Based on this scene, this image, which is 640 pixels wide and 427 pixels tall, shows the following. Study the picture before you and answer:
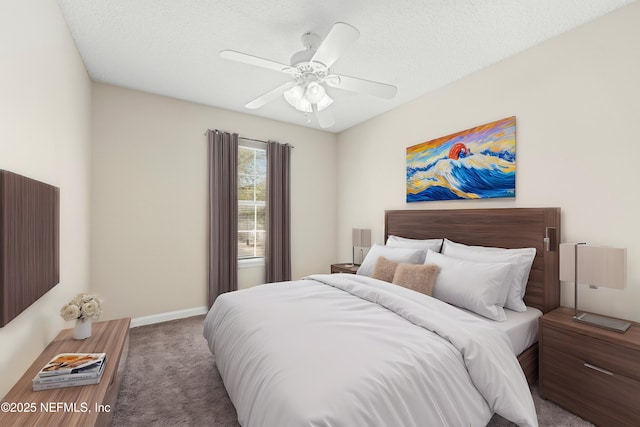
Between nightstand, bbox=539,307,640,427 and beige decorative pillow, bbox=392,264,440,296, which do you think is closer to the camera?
nightstand, bbox=539,307,640,427

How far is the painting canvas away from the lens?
2.64 m

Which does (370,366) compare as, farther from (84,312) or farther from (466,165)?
(466,165)

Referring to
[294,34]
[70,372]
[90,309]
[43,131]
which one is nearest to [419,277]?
[294,34]

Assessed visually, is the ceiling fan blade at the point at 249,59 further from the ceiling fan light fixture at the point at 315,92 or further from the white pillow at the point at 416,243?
the white pillow at the point at 416,243

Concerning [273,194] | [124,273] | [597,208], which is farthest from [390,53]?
[124,273]

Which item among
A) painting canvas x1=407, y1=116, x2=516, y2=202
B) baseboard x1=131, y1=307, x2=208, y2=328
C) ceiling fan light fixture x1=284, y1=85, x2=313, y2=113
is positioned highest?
ceiling fan light fixture x1=284, y1=85, x2=313, y2=113

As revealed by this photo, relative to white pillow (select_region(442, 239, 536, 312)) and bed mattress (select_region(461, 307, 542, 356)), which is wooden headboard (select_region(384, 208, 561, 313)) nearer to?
white pillow (select_region(442, 239, 536, 312))

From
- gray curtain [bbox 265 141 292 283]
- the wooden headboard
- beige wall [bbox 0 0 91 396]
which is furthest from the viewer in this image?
gray curtain [bbox 265 141 292 283]

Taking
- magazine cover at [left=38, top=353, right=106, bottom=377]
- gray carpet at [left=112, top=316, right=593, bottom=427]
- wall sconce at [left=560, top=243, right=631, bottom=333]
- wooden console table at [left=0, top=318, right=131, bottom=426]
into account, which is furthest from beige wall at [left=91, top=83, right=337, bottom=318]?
wall sconce at [left=560, top=243, right=631, bottom=333]

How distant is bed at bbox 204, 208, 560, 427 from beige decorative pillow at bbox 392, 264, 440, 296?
0.73ft

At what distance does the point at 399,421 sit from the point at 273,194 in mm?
3304

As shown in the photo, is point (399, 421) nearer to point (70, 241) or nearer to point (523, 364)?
point (523, 364)

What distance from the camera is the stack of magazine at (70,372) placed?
1400 millimetres

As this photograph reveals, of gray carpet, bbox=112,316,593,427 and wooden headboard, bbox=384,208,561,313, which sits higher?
wooden headboard, bbox=384,208,561,313
